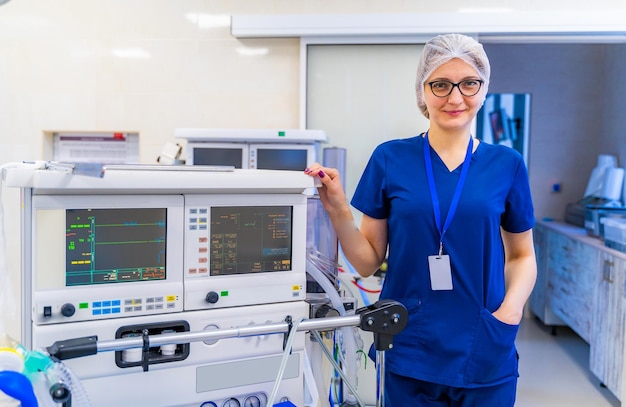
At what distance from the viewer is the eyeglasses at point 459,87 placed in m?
1.28

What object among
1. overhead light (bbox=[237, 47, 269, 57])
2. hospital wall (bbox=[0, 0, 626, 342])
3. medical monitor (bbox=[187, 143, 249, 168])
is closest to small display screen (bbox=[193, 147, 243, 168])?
medical monitor (bbox=[187, 143, 249, 168])

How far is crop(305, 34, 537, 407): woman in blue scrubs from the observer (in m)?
1.27

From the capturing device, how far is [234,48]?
10.3 ft

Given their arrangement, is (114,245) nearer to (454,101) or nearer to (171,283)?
(171,283)

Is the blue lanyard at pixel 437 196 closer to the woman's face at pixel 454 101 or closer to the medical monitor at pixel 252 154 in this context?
the woman's face at pixel 454 101

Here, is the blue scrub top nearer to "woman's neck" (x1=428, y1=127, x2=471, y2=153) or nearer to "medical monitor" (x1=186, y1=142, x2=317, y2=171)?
"woman's neck" (x1=428, y1=127, x2=471, y2=153)

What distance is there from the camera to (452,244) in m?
1.27

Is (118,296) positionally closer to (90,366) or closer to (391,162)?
(90,366)

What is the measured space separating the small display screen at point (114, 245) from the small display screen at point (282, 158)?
1707 millimetres

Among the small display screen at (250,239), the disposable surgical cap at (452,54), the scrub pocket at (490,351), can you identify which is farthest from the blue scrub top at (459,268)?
the small display screen at (250,239)

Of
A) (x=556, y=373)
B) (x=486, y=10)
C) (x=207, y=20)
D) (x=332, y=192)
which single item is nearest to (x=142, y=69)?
(x=207, y=20)

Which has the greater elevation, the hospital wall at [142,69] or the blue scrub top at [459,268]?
the hospital wall at [142,69]

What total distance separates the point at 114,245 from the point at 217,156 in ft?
5.69

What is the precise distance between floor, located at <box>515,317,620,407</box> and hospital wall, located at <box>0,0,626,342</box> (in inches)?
74.0
